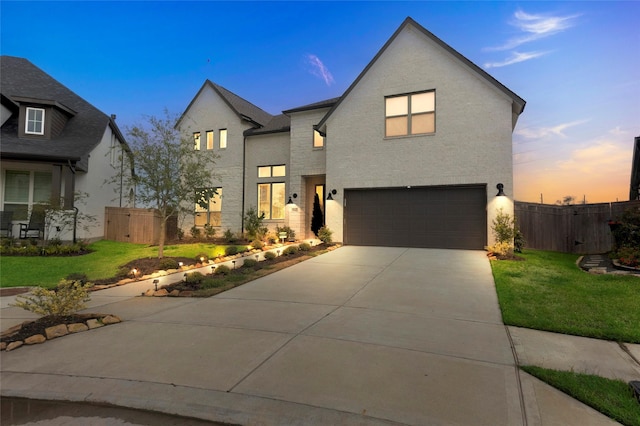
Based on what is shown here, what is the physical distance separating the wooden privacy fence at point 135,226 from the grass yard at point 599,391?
1563 centimetres

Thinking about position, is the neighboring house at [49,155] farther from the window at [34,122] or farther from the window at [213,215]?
the window at [213,215]

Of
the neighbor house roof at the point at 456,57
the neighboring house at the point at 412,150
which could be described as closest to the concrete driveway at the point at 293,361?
→ the neighboring house at the point at 412,150

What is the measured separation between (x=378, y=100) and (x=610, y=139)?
11789 millimetres

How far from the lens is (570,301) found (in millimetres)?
6004

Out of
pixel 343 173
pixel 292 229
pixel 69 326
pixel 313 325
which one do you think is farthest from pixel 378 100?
pixel 69 326

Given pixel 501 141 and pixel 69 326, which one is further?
pixel 501 141

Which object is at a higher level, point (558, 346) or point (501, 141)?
point (501, 141)

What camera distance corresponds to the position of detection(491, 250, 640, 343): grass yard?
4688 millimetres

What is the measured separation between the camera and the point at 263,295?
6.52 m

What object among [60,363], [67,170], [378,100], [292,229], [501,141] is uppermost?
[378,100]

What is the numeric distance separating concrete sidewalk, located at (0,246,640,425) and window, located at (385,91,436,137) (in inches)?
348

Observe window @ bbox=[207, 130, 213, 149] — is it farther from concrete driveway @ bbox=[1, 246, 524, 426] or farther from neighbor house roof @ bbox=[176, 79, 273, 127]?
concrete driveway @ bbox=[1, 246, 524, 426]

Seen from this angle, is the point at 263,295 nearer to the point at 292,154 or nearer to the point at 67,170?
the point at 292,154

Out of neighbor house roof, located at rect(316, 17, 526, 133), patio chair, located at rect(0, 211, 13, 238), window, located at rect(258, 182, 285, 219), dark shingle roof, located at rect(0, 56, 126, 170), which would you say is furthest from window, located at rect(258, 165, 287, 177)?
patio chair, located at rect(0, 211, 13, 238)
